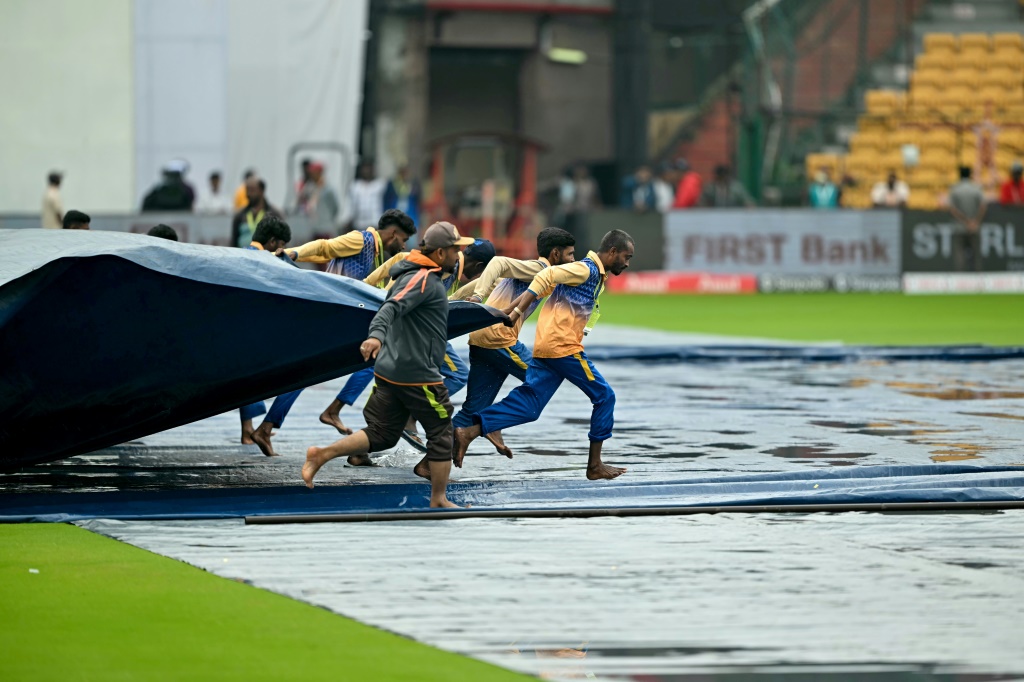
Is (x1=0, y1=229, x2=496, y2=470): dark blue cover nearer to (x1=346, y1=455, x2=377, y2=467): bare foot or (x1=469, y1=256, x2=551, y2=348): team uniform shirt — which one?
(x1=469, y1=256, x2=551, y2=348): team uniform shirt

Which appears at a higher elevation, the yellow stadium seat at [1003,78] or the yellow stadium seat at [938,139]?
the yellow stadium seat at [1003,78]

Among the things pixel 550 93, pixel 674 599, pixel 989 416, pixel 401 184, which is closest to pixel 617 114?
pixel 550 93

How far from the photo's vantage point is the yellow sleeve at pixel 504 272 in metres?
10.8

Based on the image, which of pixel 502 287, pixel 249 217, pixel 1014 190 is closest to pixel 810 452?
pixel 502 287

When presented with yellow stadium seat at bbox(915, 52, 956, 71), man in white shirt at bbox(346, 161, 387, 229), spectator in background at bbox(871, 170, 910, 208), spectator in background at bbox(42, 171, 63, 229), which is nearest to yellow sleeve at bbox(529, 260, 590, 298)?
spectator in background at bbox(42, 171, 63, 229)

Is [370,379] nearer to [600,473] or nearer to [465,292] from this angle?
[465,292]

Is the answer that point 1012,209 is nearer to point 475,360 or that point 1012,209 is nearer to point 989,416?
point 989,416

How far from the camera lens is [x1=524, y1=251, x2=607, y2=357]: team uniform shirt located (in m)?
10.2

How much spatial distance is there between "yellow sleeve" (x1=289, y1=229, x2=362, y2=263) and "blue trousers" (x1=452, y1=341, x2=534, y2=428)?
4.13ft

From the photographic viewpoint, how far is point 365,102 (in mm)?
39469

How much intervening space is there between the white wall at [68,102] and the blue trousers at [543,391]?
2336 cm

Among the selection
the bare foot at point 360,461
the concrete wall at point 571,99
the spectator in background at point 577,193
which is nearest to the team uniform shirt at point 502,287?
the bare foot at point 360,461

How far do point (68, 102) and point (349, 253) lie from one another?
2249cm

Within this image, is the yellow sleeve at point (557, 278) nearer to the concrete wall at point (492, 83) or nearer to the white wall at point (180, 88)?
the white wall at point (180, 88)
